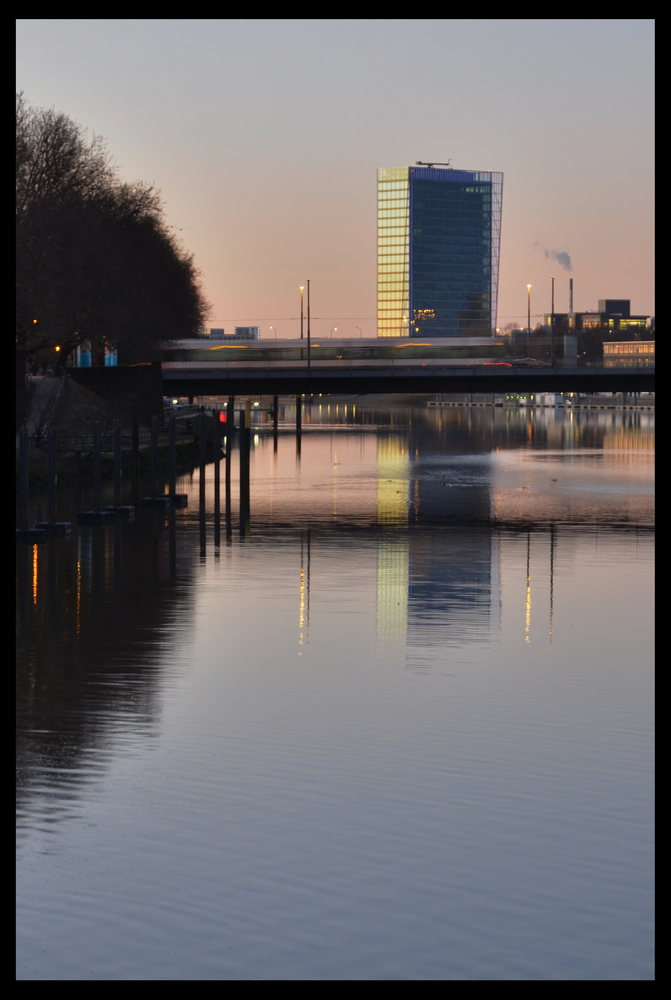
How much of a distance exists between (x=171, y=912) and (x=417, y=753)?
549 centimetres

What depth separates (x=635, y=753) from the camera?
1698 centimetres

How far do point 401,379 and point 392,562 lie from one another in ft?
181

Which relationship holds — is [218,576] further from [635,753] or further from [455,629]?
[635,753]

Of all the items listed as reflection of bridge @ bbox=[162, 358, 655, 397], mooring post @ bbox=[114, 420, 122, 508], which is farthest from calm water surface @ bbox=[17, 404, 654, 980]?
reflection of bridge @ bbox=[162, 358, 655, 397]

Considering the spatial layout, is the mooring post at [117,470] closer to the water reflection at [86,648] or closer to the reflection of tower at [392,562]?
the water reflection at [86,648]

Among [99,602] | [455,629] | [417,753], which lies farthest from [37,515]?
[417,753]

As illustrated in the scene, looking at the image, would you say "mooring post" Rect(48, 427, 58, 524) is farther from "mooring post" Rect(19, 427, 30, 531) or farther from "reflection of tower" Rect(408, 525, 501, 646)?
"reflection of tower" Rect(408, 525, 501, 646)

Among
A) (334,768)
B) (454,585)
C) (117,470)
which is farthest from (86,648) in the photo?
(117,470)

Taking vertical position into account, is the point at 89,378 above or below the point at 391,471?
above

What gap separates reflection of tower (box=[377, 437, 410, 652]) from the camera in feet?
85.0

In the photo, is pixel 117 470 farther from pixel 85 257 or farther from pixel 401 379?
pixel 401 379

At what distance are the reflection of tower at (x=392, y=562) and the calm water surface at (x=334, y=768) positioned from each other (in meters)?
0.14

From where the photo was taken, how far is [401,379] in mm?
91062
